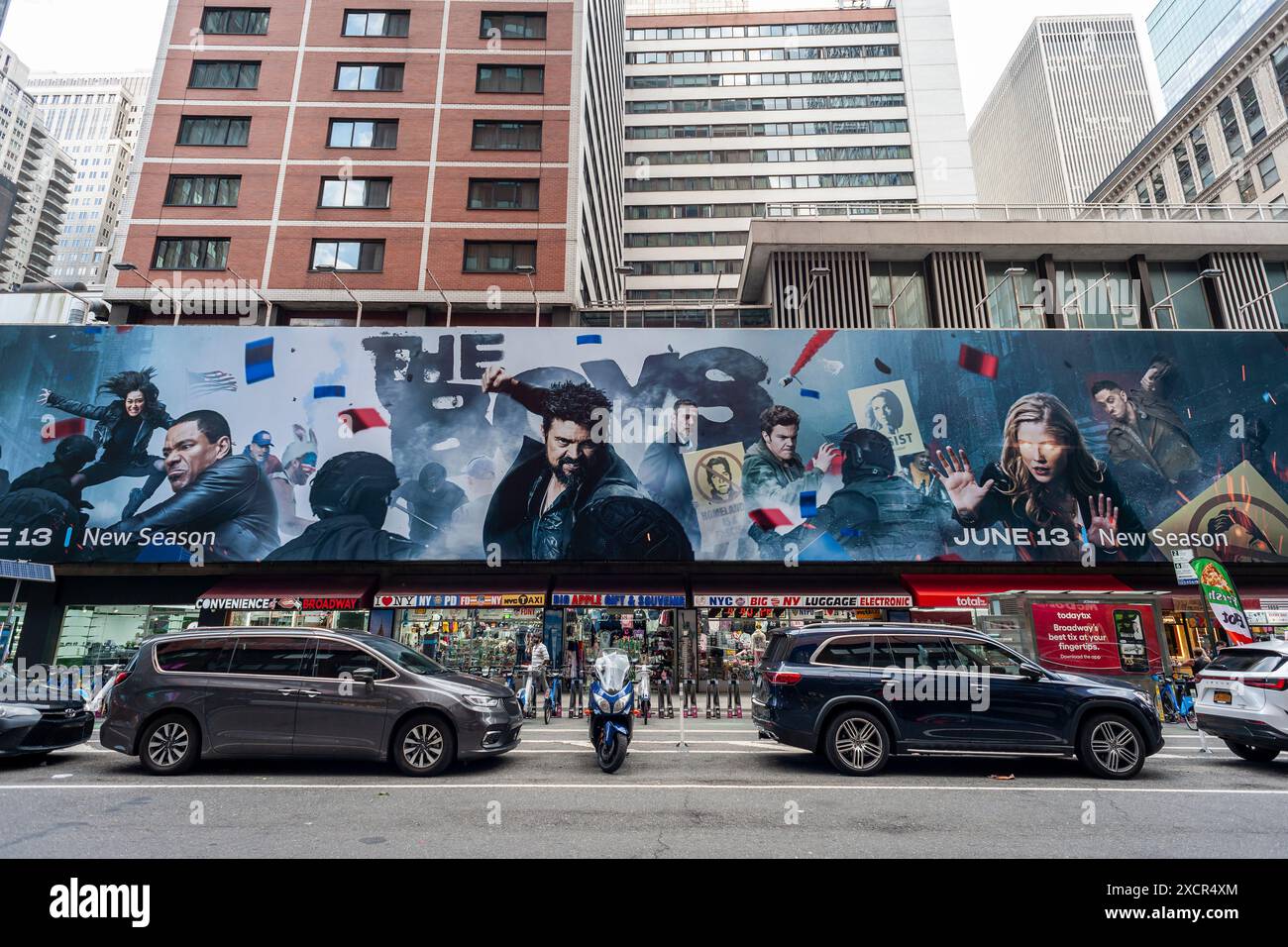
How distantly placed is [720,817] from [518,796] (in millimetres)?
2277

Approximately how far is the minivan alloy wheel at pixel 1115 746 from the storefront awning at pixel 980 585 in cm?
1059

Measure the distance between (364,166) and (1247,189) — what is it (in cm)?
6202

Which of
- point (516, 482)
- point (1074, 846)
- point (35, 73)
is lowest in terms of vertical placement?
point (1074, 846)

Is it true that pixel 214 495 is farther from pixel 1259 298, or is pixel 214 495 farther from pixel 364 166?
pixel 1259 298

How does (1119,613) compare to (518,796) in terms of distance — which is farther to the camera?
(1119,613)

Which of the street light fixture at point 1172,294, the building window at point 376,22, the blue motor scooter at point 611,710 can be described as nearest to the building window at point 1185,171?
the street light fixture at point 1172,294

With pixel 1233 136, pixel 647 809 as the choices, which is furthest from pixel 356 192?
pixel 1233 136

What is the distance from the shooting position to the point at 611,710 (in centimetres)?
877

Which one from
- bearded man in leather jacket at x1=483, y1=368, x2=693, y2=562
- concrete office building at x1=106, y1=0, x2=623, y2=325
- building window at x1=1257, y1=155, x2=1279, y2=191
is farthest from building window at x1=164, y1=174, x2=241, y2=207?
building window at x1=1257, y1=155, x2=1279, y2=191

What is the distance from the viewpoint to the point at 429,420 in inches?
851

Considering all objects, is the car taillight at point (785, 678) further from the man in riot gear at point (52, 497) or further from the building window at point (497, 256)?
the building window at point (497, 256)

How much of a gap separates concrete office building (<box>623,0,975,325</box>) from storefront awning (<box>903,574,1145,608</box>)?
3084cm

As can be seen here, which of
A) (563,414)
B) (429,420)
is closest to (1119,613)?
(563,414)

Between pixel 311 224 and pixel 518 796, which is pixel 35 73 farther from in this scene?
pixel 518 796
